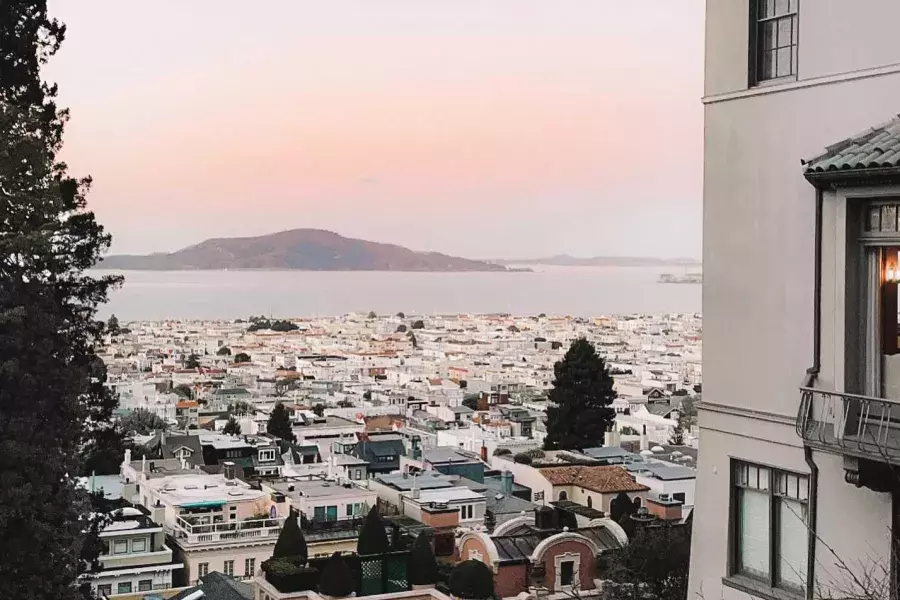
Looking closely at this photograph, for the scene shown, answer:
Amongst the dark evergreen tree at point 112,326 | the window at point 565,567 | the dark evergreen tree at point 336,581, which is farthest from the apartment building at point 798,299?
the window at point 565,567

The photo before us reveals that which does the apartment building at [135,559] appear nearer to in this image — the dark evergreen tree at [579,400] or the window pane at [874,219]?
the dark evergreen tree at [579,400]

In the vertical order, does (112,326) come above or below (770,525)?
above

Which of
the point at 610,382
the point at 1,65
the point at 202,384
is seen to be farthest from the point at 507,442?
the point at 202,384

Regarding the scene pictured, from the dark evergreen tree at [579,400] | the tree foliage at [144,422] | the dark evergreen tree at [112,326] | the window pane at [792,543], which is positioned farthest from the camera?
the tree foliage at [144,422]

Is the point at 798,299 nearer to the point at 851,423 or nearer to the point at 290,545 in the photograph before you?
the point at 851,423

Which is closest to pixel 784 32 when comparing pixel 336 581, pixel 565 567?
pixel 336 581

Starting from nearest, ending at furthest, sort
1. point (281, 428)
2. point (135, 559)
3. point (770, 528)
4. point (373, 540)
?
point (770, 528) → point (373, 540) → point (135, 559) → point (281, 428)

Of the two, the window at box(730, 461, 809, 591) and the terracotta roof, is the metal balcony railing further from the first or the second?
the terracotta roof

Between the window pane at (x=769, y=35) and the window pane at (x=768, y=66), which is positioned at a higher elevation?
the window pane at (x=769, y=35)
